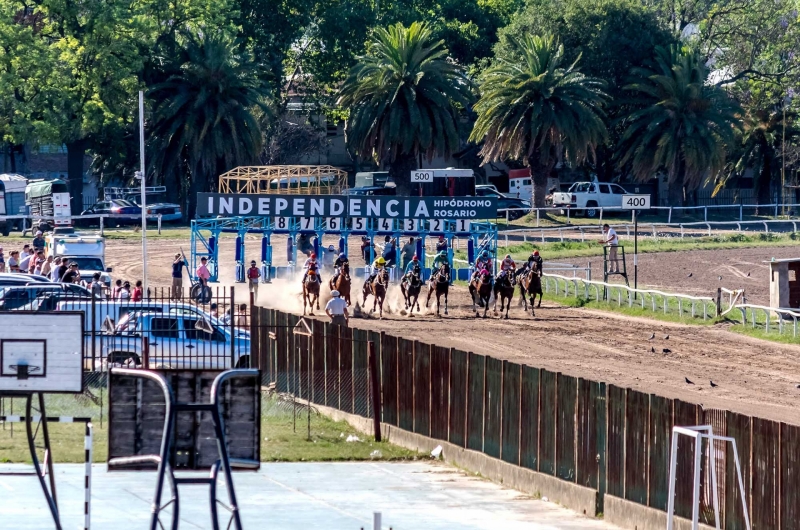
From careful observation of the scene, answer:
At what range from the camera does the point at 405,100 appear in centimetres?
6394

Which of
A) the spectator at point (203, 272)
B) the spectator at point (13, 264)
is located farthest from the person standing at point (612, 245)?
the spectator at point (13, 264)

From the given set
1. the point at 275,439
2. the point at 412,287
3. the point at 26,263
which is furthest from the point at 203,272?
the point at 275,439

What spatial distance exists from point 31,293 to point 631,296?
683 inches

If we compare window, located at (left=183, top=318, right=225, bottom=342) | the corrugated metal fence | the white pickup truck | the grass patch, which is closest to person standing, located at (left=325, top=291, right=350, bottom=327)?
the corrugated metal fence

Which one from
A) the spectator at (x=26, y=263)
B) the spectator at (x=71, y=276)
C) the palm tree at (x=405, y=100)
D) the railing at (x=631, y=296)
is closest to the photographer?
the spectator at (x=71, y=276)

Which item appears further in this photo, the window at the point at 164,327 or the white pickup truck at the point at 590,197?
the white pickup truck at the point at 590,197

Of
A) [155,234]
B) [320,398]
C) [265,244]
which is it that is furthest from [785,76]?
[320,398]

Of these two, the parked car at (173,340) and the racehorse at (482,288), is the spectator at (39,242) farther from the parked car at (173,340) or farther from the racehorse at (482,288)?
the parked car at (173,340)

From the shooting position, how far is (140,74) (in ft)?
226

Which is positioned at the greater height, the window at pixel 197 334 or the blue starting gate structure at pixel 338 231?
the blue starting gate structure at pixel 338 231

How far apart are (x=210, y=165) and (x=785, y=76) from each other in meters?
32.9

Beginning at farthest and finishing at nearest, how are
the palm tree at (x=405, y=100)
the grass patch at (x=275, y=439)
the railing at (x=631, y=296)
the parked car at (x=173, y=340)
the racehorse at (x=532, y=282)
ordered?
1. the palm tree at (x=405, y=100)
2. the racehorse at (x=532, y=282)
3. the railing at (x=631, y=296)
4. the parked car at (x=173, y=340)
5. the grass patch at (x=275, y=439)

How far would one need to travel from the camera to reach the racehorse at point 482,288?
35250 millimetres

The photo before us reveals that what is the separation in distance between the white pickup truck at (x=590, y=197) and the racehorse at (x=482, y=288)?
99.1ft
